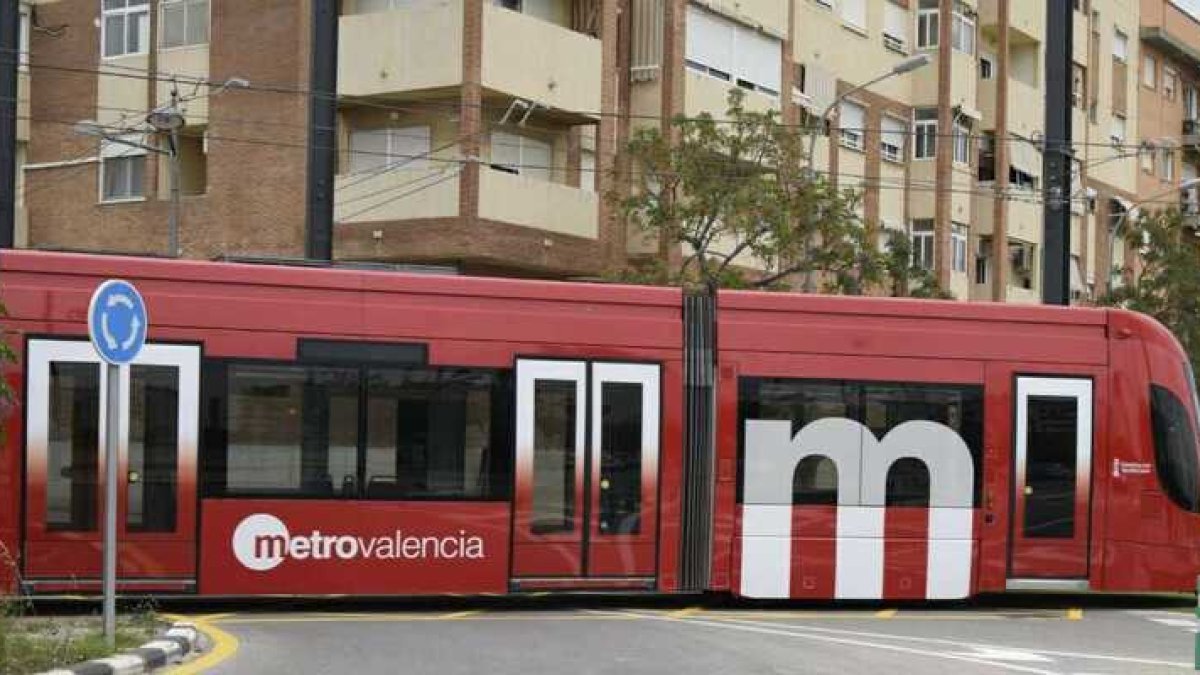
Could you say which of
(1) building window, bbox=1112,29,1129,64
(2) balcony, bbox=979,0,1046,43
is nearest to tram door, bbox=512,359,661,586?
(2) balcony, bbox=979,0,1046,43

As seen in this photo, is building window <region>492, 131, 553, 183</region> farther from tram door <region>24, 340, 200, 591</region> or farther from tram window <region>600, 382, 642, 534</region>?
tram door <region>24, 340, 200, 591</region>

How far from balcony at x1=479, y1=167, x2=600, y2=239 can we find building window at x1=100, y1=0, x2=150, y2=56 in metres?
9.78

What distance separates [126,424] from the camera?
539 inches

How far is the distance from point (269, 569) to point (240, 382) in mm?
1649

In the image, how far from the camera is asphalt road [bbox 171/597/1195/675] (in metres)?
11.1

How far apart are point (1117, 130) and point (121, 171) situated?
3444 cm

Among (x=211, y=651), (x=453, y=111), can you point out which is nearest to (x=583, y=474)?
(x=211, y=651)

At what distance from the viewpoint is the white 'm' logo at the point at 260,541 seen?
1394cm

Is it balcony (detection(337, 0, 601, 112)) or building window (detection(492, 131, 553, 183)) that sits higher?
balcony (detection(337, 0, 601, 112))

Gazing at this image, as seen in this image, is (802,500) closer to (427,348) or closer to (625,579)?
(625,579)

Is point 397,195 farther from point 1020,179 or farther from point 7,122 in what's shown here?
point 1020,179

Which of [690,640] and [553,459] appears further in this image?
[553,459]

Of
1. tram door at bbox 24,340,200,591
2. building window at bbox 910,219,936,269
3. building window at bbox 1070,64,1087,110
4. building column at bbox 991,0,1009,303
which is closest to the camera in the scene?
tram door at bbox 24,340,200,591

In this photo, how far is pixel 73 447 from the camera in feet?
44.6
